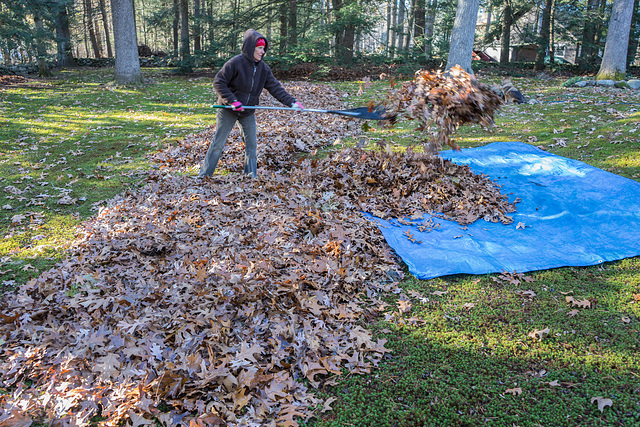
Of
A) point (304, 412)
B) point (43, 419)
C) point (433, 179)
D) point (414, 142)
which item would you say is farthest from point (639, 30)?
point (43, 419)

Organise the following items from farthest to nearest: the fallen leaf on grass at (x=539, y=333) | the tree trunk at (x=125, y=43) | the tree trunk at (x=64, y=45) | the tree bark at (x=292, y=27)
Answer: the tree trunk at (x=64, y=45)
the tree bark at (x=292, y=27)
the tree trunk at (x=125, y=43)
the fallen leaf on grass at (x=539, y=333)

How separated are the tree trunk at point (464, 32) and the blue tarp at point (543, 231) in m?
7.15

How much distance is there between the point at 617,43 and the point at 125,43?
1674 centimetres

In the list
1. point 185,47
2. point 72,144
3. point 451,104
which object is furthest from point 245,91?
point 185,47

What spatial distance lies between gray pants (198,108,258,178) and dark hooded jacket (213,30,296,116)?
0.47 feet

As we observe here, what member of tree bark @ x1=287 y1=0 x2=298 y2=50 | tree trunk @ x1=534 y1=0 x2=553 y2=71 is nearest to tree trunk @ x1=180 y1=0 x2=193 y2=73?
tree bark @ x1=287 y1=0 x2=298 y2=50

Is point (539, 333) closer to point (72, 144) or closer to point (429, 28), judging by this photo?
point (72, 144)

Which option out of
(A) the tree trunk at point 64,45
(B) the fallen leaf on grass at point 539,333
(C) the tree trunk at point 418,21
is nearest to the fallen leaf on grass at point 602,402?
(B) the fallen leaf on grass at point 539,333

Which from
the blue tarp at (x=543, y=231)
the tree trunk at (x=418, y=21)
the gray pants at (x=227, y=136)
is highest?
the tree trunk at (x=418, y=21)

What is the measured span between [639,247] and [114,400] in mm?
5109

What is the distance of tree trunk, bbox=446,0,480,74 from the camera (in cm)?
1186

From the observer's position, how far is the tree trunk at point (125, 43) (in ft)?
45.6

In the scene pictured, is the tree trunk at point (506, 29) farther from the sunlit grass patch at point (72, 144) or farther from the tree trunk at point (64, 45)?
the tree trunk at point (64, 45)

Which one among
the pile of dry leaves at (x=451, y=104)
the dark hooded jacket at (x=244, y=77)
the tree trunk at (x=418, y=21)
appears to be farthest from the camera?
the tree trunk at (x=418, y=21)
